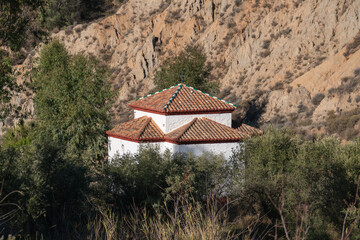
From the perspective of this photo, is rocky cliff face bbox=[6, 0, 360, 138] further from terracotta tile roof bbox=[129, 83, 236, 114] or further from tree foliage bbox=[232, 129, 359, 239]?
tree foliage bbox=[232, 129, 359, 239]

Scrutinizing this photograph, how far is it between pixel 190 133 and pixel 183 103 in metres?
2.41

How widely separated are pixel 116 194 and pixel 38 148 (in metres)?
3.63

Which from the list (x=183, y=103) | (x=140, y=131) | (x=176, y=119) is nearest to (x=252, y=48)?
(x=183, y=103)

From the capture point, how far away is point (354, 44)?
4444 centimetres

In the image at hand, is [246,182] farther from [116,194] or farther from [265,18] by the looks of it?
[265,18]

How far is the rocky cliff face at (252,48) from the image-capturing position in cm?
4447

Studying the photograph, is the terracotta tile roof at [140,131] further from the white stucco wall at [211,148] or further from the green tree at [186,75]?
the green tree at [186,75]

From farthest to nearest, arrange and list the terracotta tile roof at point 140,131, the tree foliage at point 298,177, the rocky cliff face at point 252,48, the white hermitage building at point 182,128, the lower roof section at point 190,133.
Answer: the rocky cliff face at point 252,48, the terracotta tile roof at point 140,131, the white hermitage building at point 182,128, the lower roof section at point 190,133, the tree foliage at point 298,177

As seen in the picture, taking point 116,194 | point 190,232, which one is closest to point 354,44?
point 116,194

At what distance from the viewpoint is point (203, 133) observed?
24.6m

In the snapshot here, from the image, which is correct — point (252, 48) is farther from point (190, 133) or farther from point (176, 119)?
point (190, 133)

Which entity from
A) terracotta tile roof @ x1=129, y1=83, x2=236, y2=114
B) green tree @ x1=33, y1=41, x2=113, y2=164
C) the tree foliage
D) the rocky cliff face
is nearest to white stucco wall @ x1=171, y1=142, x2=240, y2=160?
the tree foliage

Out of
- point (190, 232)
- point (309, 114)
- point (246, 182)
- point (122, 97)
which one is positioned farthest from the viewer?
point (122, 97)

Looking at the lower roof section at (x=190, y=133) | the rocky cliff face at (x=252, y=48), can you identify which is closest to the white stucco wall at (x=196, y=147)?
the lower roof section at (x=190, y=133)
